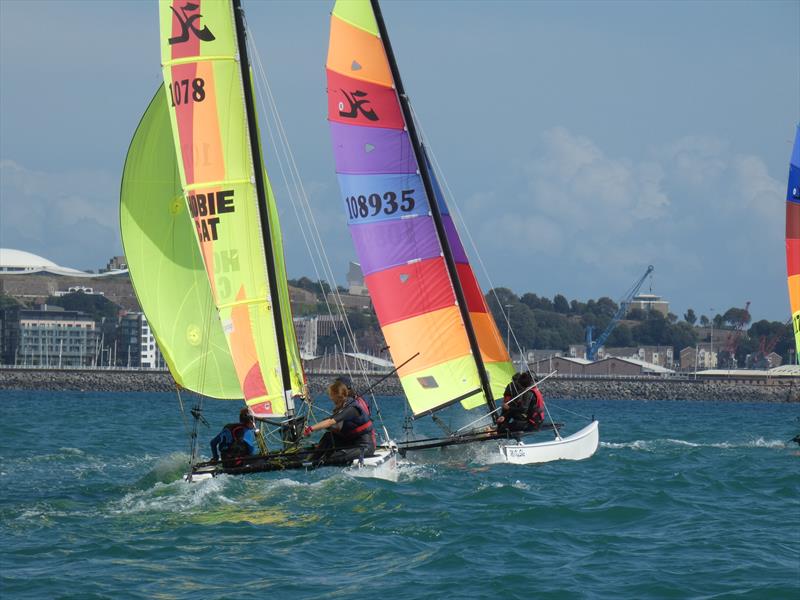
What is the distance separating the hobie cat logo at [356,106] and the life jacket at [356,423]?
5.27 metres

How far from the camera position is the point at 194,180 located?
16.9 meters

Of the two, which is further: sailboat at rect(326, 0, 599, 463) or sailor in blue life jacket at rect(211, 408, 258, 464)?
sailboat at rect(326, 0, 599, 463)

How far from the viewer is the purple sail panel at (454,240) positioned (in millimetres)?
20516

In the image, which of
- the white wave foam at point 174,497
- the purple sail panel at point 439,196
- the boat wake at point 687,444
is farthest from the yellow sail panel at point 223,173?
the boat wake at point 687,444

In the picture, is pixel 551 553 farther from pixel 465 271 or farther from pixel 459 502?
pixel 465 271

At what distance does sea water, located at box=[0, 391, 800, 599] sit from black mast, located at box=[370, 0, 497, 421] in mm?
1598

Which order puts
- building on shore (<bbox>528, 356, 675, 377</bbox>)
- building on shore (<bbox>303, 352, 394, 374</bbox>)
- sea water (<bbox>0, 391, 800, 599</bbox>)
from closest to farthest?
sea water (<bbox>0, 391, 800, 599</bbox>) < building on shore (<bbox>303, 352, 394, 374</bbox>) < building on shore (<bbox>528, 356, 675, 377</bbox>)

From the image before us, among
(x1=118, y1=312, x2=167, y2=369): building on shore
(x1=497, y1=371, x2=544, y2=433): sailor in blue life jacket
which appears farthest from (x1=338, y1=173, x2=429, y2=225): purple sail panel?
(x1=118, y1=312, x2=167, y2=369): building on shore

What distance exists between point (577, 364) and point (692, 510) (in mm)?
118621

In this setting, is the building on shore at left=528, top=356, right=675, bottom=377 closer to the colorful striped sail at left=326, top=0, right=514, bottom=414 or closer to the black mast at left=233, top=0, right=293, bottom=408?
the colorful striped sail at left=326, top=0, right=514, bottom=414

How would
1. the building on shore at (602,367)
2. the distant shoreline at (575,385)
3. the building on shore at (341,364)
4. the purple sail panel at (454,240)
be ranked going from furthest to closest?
the building on shore at (602,367) → the building on shore at (341,364) → the distant shoreline at (575,385) → the purple sail panel at (454,240)

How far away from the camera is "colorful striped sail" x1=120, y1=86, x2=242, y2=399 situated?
18.5 metres

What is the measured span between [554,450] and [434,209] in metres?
3.79

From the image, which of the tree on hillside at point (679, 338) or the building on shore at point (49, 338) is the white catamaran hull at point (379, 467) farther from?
the tree on hillside at point (679, 338)
